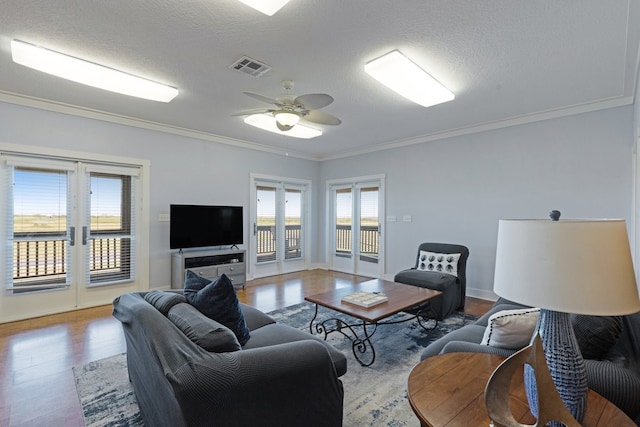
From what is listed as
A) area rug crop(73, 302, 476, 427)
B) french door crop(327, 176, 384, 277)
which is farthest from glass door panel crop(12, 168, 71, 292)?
french door crop(327, 176, 384, 277)

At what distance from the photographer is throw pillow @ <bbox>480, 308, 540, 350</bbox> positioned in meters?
1.58

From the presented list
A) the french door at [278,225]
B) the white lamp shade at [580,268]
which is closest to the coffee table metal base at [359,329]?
the white lamp shade at [580,268]

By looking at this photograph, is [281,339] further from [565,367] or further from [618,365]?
[618,365]

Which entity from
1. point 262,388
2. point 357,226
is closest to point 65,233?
point 262,388

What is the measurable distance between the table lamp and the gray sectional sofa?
919 millimetres

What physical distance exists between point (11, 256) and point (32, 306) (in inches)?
26.2

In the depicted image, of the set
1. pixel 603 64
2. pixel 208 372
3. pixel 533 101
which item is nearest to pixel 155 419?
pixel 208 372

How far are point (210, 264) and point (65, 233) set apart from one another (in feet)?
6.32

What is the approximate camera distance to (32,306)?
12.4 ft

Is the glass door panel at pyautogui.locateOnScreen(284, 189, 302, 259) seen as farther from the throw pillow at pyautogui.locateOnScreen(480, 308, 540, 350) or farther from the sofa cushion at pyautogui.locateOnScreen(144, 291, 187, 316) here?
the throw pillow at pyautogui.locateOnScreen(480, 308, 540, 350)

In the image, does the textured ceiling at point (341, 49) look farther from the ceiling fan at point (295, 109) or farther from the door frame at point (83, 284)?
the door frame at point (83, 284)

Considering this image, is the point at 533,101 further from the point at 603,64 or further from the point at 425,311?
the point at 425,311

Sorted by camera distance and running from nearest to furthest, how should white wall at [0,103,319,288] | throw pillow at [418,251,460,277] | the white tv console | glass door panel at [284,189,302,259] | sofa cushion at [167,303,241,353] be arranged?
sofa cushion at [167,303,241,353] → white wall at [0,103,319,288] → throw pillow at [418,251,460,277] → the white tv console → glass door panel at [284,189,302,259]

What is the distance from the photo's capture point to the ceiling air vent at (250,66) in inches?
108
